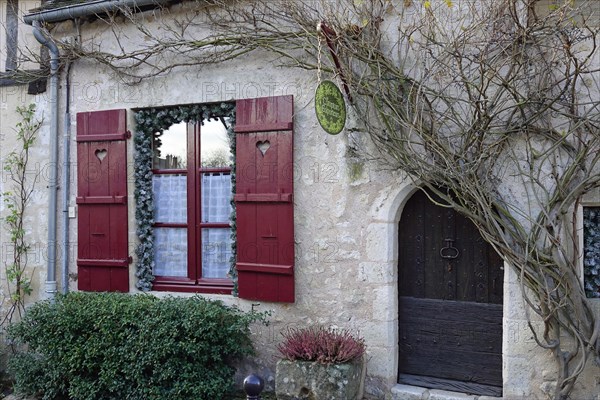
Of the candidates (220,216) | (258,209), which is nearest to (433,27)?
(258,209)

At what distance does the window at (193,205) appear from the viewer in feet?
18.4

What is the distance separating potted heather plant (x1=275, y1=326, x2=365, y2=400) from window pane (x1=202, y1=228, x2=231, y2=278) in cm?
123

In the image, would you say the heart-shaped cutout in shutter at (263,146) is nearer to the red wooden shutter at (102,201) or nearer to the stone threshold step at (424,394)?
the red wooden shutter at (102,201)

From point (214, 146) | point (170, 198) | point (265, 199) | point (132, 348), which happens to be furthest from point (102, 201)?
point (265, 199)

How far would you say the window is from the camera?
5.60 metres

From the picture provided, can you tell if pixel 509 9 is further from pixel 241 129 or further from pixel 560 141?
pixel 241 129

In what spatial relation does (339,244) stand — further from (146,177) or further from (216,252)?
(146,177)

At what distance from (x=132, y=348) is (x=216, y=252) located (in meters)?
1.22

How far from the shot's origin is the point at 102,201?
19.1 feet

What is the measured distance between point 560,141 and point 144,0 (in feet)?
12.7

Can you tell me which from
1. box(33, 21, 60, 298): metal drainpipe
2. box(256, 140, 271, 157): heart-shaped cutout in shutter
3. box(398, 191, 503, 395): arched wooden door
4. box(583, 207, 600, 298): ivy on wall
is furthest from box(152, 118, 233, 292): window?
box(583, 207, 600, 298): ivy on wall

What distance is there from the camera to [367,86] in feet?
15.3

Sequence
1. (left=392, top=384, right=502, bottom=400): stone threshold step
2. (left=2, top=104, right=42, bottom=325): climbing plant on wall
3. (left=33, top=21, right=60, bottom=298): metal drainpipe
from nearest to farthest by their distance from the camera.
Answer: (left=392, top=384, right=502, bottom=400): stone threshold step < (left=33, top=21, right=60, bottom=298): metal drainpipe < (left=2, top=104, right=42, bottom=325): climbing plant on wall

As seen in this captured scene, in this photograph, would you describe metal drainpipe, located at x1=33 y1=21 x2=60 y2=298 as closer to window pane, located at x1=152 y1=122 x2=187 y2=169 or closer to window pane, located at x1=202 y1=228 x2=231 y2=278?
window pane, located at x1=152 y1=122 x2=187 y2=169
